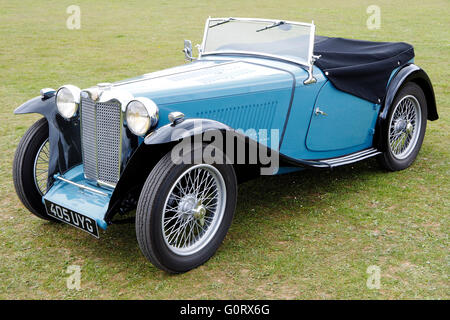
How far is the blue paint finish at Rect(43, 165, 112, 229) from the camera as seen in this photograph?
3440mm

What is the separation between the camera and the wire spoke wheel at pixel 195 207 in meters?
3.46

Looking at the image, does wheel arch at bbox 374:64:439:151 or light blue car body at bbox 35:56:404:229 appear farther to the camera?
wheel arch at bbox 374:64:439:151

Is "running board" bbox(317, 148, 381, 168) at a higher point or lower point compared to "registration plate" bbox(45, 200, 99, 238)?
higher

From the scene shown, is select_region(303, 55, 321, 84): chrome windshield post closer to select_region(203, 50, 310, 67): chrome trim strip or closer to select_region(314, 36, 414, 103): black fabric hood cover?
select_region(203, 50, 310, 67): chrome trim strip

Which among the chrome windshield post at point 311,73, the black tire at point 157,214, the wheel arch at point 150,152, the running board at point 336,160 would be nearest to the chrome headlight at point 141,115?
the wheel arch at point 150,152

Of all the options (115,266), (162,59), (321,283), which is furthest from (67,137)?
(162,59)

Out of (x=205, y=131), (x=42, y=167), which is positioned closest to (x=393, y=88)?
(x=205, y=131)

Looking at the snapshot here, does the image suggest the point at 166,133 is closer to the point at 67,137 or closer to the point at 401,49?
the point at 67,137

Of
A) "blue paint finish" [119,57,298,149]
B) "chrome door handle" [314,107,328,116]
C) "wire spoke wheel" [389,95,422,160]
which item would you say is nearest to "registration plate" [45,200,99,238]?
"blue paint finish" [119,57,298,149]

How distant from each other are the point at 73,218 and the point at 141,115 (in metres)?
0.92

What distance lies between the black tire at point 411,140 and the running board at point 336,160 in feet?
0.56

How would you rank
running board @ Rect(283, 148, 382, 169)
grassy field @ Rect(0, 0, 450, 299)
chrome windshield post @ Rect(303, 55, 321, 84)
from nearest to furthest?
grassy field @ Rect(0, 0, 450, 299) → running board @ Rect(283, 148, 382, 169) → chrome windshield post @ Rect(303, 55, 321, 84)

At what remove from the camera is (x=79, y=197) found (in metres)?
3.68

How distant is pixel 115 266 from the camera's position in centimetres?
356
